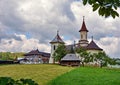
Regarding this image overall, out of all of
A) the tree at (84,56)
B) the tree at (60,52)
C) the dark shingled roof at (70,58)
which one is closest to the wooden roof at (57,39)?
the tree at (60,52)

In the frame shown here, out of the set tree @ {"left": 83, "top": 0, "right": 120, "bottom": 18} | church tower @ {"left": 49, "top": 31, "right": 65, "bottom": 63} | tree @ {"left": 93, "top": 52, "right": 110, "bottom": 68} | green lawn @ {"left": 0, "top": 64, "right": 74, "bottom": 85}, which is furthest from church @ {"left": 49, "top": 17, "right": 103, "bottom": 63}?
tree @ {"left": 83, "top": 0, "right": 120, "bottom": 18}

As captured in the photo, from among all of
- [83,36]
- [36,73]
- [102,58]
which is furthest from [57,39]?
[36,73]

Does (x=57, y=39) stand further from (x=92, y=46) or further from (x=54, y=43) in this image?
(x=92, y=46)

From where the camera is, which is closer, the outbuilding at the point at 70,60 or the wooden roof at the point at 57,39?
the outbuilding at the point at 70,60

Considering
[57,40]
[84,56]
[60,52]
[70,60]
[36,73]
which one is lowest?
[36,73]

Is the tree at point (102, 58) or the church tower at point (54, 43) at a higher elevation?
the church tower at point (54, 43)

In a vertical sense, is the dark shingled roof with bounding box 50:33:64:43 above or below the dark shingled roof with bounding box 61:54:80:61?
above

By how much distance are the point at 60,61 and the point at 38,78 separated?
4129cm

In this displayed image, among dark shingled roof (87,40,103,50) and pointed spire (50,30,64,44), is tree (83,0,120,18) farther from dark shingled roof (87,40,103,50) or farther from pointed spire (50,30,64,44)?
pointed spire (50,30,64,44)

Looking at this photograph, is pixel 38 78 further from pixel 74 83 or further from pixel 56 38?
pixel 56 38

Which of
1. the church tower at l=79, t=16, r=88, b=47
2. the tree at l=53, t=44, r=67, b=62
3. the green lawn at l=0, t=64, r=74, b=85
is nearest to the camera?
the green lawn at l=0, t=64, r=74, b=85

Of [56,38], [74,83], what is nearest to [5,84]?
[74,83]

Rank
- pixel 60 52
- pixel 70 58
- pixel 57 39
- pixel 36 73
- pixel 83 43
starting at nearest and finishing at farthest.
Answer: pixel 36 73 → pixel 70 58 → pixel 60 52 → pixel 83 43 → pixel 57 39

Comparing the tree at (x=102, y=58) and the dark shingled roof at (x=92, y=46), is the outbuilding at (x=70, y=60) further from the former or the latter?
the dark shingled roof at (x=92, y=46)
